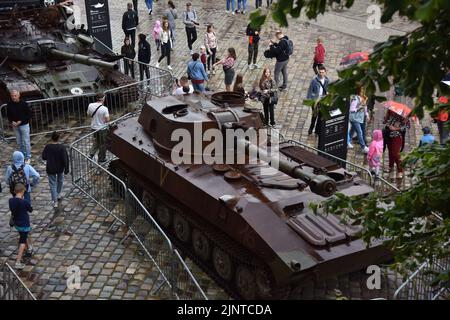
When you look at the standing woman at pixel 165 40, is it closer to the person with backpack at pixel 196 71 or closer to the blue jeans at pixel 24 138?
the person with backpack at pixel 196 71

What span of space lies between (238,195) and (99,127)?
558cm

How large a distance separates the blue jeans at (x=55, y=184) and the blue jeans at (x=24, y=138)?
6.95 feet

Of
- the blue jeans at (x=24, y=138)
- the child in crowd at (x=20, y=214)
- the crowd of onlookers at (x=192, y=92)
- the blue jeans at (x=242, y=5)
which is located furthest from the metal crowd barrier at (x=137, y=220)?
the blue jeans at (x=242, y=5)

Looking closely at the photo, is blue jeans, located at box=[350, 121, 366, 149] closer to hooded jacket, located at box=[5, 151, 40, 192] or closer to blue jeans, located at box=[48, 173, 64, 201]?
blue jeans, located at box=[48, 173, 64, 201]

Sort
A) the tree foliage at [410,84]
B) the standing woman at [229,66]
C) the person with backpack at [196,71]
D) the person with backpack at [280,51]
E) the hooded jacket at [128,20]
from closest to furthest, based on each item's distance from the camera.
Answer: the tree foliage at [410,84]
the person with backpack at [196,71]
the standing woman at [229,66]
the person with backpack at [280,51]
the hooded jacket at [128,20]

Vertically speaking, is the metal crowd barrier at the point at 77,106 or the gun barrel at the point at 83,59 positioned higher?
the gun barrel at the point at 83,59

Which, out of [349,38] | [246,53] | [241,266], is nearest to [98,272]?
[241,266]

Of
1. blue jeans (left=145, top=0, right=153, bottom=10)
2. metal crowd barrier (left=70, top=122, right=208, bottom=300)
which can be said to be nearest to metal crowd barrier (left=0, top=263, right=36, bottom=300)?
metal crowd barrier (left=70, top=122, right=208, bottom=300)

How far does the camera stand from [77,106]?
1836cm

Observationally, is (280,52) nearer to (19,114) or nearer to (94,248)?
(19,114)

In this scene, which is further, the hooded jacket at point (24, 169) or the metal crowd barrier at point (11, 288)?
the hooded jacket at point (24, 169)

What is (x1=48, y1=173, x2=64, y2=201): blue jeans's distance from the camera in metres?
13.4

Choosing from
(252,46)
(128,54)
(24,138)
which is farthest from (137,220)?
(252,46)

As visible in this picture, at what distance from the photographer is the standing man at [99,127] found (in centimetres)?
1532
